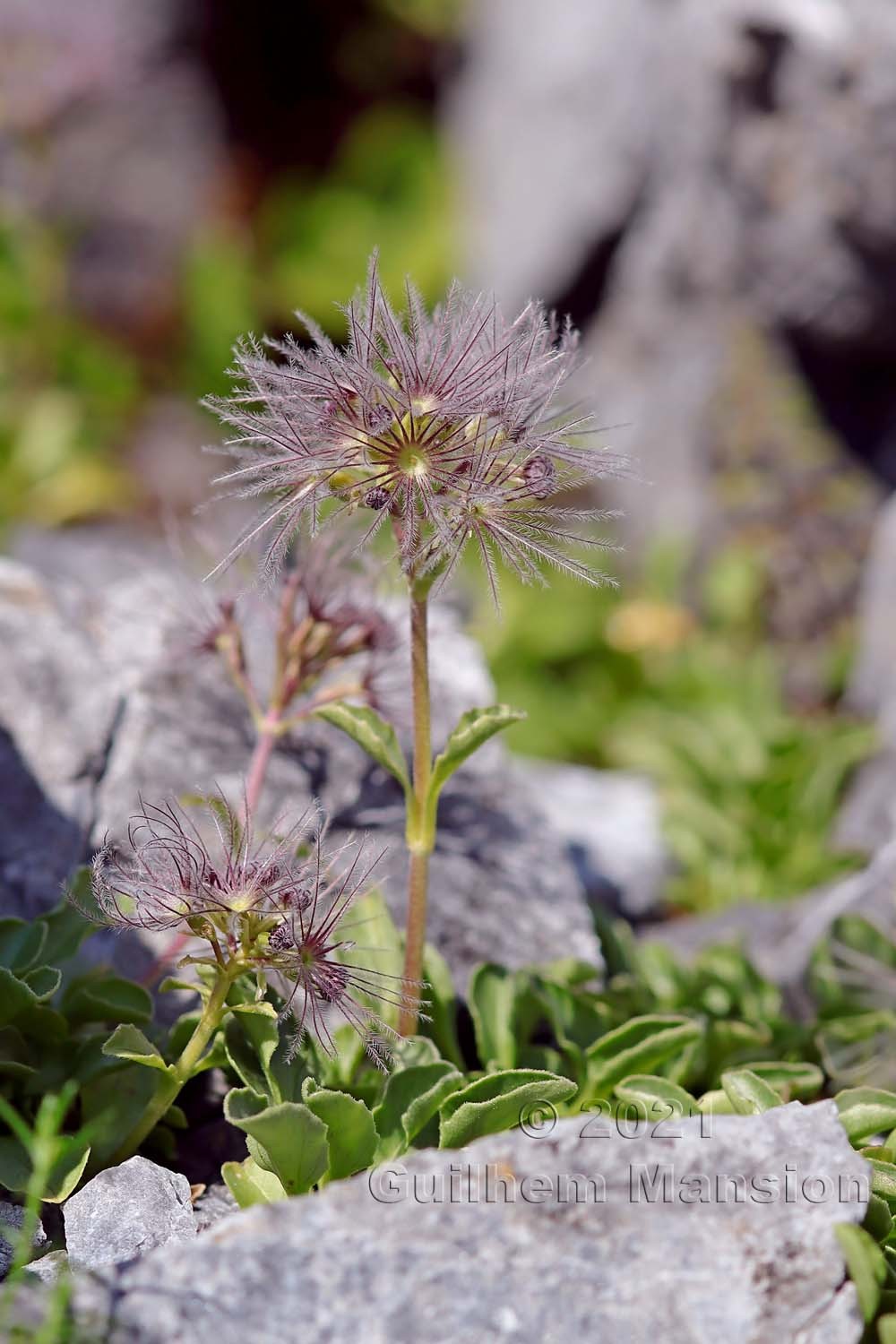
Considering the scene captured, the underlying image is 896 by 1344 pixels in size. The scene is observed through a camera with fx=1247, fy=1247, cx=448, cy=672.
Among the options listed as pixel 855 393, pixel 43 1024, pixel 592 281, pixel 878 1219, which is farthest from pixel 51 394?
pixel 878 1219

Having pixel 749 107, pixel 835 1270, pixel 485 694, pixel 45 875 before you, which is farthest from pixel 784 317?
pixel 835 1270

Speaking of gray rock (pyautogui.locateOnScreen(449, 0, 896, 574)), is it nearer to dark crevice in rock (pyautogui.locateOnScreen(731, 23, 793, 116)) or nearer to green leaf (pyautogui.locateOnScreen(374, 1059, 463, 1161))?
dark crevice in rock (pyautogui.locateOnScreen(731, 23, 793, 116))

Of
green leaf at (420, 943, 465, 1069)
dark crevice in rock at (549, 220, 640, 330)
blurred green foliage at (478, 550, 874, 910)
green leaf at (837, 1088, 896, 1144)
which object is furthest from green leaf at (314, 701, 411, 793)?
dark crevice in rock at (549, 220, 640, 330)

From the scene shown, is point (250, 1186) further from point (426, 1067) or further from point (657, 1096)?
point (657, 1096)

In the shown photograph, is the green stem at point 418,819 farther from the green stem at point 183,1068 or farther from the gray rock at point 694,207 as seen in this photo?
the gray rock at point 694,207

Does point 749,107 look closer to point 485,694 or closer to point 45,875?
point 485,694
